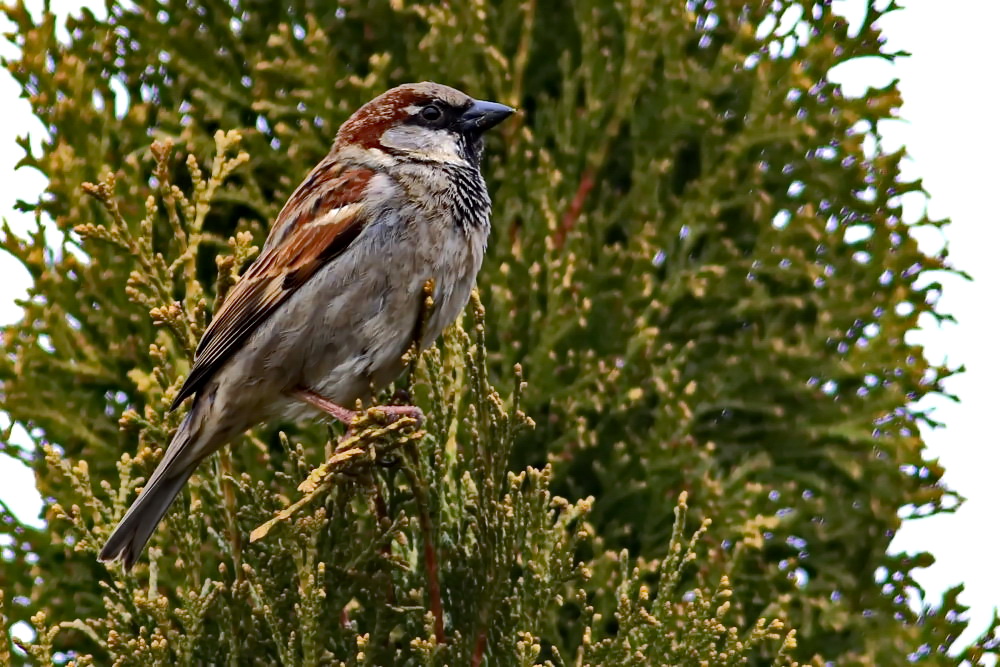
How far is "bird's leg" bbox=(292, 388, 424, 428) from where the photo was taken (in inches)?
123

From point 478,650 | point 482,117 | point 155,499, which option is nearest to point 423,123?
point 482,117

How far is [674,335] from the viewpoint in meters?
4.23

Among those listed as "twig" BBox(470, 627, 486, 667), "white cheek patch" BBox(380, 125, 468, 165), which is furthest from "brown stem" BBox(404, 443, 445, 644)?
"white cheek patch" BBox(380, 125, 468, 165)

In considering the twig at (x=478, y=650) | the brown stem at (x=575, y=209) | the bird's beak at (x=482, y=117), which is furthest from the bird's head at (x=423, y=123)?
the twig at (x=478, y=650)

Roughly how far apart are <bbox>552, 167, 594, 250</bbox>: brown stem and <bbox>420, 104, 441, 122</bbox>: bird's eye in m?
0.60

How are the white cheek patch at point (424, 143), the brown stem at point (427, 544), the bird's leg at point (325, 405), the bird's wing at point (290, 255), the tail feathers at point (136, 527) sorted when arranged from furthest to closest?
the white cheek patch at point (424, 143), the bird's wing at point (290, 255), the bird's leg at point (325, 405), the tail feathers at point (136, 527), the brown stem at point (427, 544)

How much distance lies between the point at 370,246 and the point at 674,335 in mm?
1266

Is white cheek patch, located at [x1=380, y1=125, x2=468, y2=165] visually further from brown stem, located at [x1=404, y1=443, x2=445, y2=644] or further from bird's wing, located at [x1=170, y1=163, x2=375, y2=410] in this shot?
brown stem, located at [x1=404, y1=443, x2=445, y2=644]

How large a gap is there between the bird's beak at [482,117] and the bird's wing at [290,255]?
1.30ft

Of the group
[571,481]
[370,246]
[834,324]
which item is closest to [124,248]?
[370,246]

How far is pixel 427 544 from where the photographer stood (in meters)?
3.07

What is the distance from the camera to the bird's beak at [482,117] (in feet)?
12.7

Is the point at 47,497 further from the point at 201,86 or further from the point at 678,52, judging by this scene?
the point at 678,52

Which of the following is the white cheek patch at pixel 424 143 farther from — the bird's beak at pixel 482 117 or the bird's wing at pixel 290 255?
the bird's wing at pixel 290 255
